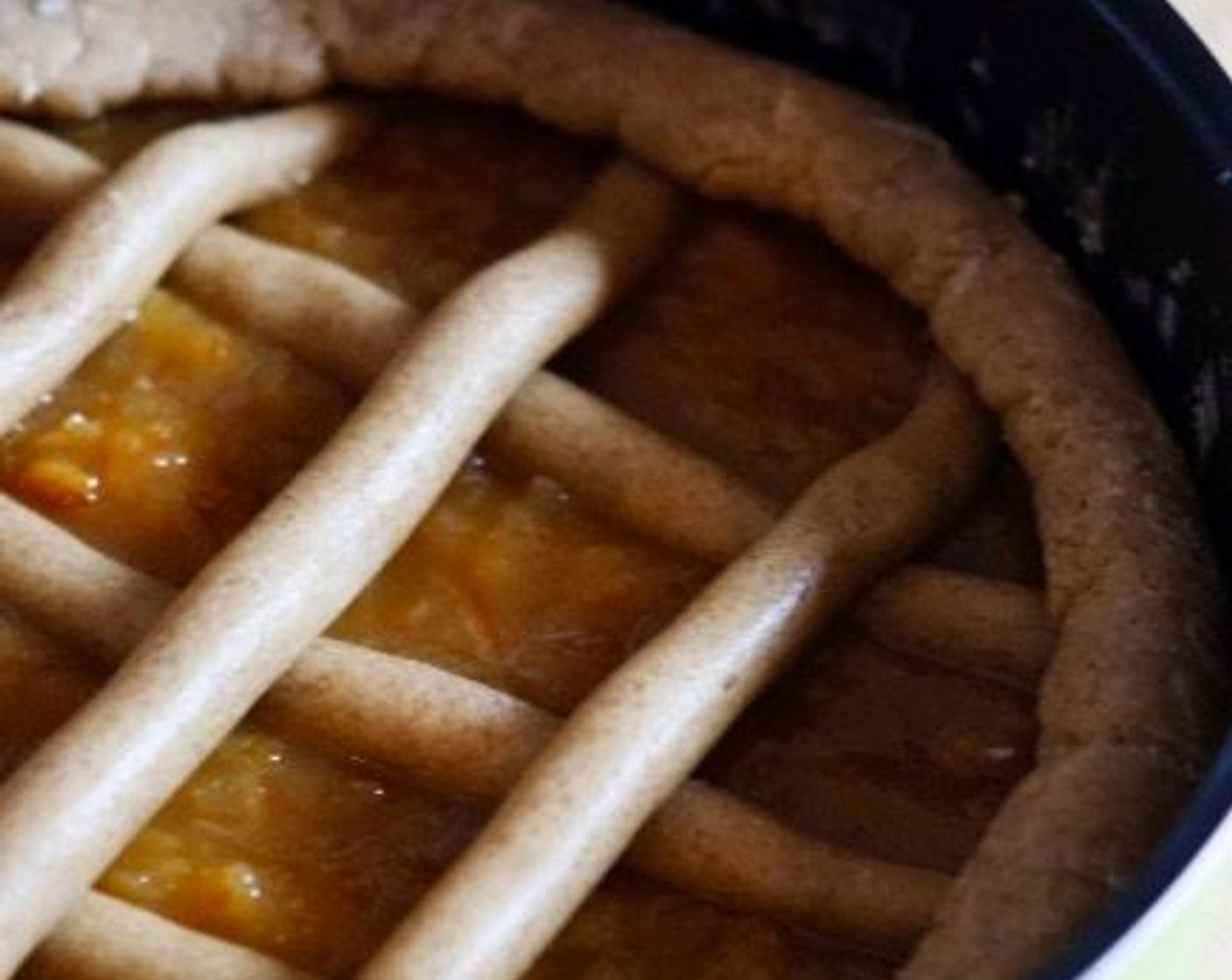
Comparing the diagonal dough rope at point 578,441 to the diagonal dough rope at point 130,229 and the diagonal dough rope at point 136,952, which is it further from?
the diagonal dough rope at point 136,952

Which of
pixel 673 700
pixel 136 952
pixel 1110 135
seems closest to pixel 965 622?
pixel 673 700

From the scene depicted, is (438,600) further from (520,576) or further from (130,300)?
(130,300)

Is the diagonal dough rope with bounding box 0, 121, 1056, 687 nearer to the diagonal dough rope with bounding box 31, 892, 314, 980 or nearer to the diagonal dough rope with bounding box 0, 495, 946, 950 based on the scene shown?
the diagonal dough rope with bounding box 0, 495, 946, 950

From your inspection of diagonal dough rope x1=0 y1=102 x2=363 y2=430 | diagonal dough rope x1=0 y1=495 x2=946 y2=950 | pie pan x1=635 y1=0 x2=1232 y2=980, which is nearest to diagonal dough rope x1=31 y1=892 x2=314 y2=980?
diagonal dough rope x1=0 y1=495 x2=946 y2=950

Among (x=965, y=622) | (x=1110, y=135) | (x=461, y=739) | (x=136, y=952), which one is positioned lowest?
(x=136, y=952)

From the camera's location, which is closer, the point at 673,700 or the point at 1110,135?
the point at 673,700

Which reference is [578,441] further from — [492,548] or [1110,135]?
[1110,135]

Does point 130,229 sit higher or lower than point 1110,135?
lower
